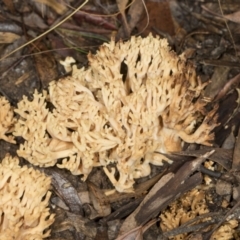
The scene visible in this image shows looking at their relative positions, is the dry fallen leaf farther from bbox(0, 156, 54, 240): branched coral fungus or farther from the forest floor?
bbox(0, 156, 54, 240): branched coral fungus

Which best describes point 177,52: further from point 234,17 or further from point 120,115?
point 120,115

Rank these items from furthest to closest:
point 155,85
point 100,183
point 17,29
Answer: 1. point 17,29
2. point 100,183
3. point 155,85

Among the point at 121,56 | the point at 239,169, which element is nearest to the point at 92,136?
the point at 121,56

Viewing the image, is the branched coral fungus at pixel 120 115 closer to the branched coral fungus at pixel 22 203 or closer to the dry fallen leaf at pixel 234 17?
the branched coral fungus at pixel 22 203

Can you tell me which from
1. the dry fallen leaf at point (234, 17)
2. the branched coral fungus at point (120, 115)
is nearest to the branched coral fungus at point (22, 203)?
the branched coral fungus at point (120, 115)

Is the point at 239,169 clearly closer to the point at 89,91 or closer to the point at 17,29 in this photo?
the point at 89,91

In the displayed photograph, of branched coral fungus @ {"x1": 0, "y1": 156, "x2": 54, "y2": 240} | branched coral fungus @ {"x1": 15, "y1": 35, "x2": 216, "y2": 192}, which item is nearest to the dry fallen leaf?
branched coral fungus @ {"x1": 15, "y1": 35, "x2": 216, "y2": 192}

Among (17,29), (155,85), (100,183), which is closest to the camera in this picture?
(155,85)

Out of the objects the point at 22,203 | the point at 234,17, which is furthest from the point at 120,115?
the point at 234,17
